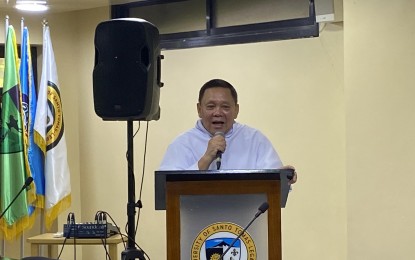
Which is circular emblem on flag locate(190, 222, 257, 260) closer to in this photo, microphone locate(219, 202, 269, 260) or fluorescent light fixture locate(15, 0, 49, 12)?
microphone locate(219, 202, 269, 260)

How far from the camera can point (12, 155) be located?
4496 mm

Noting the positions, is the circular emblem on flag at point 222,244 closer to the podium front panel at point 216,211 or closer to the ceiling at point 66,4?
the podium front panel at point 216,211

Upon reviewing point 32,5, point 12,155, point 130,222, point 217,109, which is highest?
point 32,5

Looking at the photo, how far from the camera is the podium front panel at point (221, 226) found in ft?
6.31

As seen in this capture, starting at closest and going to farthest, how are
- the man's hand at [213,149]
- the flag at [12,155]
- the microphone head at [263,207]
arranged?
the microphone head at [263,207]
the man's hand at [213,149]
the flag at [12,155]

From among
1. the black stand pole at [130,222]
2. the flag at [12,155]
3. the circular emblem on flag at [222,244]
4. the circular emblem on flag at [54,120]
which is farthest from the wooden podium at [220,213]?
A: the circular emblem on flag at [54,120]

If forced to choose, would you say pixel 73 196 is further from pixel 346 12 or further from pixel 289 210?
pixel 346 12

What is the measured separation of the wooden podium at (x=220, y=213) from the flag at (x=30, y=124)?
288cm

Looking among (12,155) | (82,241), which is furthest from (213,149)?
(12,155)

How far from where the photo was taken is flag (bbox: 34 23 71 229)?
4.65 meters

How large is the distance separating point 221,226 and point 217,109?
0.89 meters

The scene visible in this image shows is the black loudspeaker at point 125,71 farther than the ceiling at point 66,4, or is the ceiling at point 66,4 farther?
the ceiling at point 66,4

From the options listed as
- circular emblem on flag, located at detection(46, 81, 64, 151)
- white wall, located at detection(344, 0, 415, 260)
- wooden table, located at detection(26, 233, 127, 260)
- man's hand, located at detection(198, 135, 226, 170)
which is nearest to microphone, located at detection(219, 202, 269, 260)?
man's hand, located at detection(198, 135, 226, 170)

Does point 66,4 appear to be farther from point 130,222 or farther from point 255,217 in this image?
point 255,217
